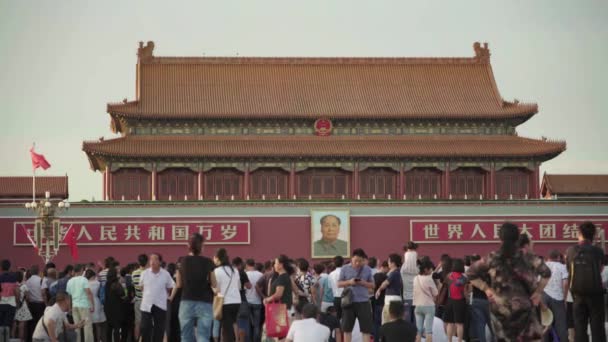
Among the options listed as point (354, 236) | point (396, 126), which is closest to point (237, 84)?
point (396, 126)

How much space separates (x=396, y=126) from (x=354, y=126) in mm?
1674

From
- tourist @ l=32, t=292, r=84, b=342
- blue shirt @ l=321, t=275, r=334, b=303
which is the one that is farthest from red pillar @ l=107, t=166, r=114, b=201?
tourist @ l=32, t=292, r=84, b=342

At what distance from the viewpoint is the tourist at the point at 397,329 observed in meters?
15.8

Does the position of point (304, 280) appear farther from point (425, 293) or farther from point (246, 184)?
point (246, 184)

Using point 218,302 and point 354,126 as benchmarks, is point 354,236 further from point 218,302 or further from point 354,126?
point 218,302

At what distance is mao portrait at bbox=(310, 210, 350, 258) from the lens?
4481 cm

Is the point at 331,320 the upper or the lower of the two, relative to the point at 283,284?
lower

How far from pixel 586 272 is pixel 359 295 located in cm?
483

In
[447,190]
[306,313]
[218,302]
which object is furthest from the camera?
[447,190]

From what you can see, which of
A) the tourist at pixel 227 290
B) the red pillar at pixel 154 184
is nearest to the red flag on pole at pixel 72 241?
the red pillar at pixel 154 184

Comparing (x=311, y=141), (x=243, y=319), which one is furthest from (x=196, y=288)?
(x=311, y=141)

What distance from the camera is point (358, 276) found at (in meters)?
20.2

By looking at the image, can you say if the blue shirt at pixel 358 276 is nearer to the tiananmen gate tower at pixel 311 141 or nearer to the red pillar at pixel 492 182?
the tiananmen gate tower at pixel 311 141

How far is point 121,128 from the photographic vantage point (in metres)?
52.1
